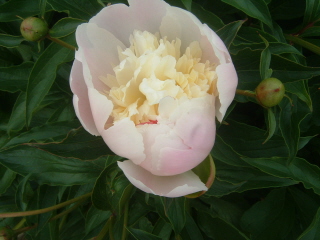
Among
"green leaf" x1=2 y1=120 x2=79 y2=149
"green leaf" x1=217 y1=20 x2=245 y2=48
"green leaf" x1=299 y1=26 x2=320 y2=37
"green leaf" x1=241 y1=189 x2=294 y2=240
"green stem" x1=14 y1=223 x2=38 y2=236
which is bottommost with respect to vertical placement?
"green leaf" x1=241 y1=189 x2=294 y2=240

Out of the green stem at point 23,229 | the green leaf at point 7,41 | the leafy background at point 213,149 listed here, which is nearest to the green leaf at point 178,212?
the leafy background at point 213,149

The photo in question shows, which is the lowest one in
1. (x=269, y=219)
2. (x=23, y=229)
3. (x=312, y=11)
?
(x=269, y=219)

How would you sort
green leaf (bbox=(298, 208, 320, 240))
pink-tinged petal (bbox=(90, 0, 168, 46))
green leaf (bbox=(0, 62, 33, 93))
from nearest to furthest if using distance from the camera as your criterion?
1. pink-tinged petal (bbox=(90, 0, 168, 46))
2. green leaf (bbox=(298, 208, 320, 240))
3. green leaf (bbox=(0, 62, 33, 93))

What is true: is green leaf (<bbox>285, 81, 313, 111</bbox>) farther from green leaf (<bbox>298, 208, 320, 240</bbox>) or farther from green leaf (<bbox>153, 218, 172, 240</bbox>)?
green leaf (<bbox>153, 218, 172, 240</bbox>)

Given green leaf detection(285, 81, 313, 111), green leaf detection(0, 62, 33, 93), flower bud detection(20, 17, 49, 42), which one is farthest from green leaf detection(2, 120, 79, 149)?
green leaf detection(285, 81, 313, 111)

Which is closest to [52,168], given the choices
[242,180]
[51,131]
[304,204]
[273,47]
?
[51,131]

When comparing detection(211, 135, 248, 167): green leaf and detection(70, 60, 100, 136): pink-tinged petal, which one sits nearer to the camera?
detection(70, 60, 100, 136): pink-tinged petal

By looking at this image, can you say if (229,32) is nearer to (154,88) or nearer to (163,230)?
(154,88)

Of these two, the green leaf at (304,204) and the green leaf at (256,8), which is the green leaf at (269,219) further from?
the green leaf at (256,8)
